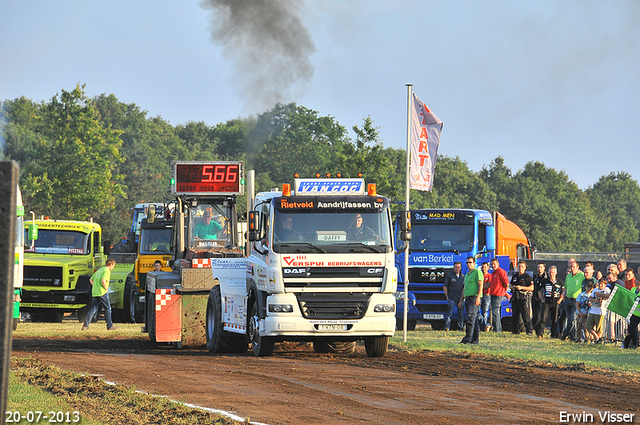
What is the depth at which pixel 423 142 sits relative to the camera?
1903 cm

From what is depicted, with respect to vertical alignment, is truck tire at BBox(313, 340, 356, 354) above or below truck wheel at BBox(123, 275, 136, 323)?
below

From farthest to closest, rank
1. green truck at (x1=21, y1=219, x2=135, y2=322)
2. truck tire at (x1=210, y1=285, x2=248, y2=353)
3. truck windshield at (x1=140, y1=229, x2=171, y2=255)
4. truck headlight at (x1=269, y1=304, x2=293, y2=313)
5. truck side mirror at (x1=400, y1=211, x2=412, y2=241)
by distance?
truck windshield at (x1=140, y1=229, x2=171, y2=255) → green truck at (x1=21, y1=219, x2=135, y2=322) → truck tire at (x1=210, y1=285, x2=248, y2=353) → truck side mirror at (x1=400, y1=211, x2=412, y2=241) → truck headlight at (x1=269, y1=304, x2=293, y2=313)

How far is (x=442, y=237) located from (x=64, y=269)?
10.8 m

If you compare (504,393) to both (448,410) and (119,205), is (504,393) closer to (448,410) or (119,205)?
(448,410)

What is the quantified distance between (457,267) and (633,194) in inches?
5225

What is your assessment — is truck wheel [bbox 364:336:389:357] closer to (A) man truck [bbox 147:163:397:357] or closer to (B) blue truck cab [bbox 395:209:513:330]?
(A) man truck [bbox 147:163:397:357]

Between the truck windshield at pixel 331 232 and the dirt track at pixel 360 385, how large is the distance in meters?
2.00

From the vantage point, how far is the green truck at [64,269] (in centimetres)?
2416

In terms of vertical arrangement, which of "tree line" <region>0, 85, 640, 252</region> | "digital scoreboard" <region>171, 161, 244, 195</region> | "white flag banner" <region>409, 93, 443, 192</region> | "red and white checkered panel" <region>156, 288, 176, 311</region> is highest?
"tree line" <region>0, 85, 640, 252</region>

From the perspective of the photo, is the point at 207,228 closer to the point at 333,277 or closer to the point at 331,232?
the point at 331,232

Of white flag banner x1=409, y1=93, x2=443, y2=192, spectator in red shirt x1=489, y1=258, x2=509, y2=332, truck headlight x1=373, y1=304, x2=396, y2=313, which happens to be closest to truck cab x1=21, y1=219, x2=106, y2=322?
white flag banner x1=409, y1=93, x2=443, y2=192

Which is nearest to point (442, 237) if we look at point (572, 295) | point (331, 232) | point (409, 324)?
point (409, 324)

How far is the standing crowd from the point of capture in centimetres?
1873

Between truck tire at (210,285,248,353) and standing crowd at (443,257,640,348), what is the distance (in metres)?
5.18
